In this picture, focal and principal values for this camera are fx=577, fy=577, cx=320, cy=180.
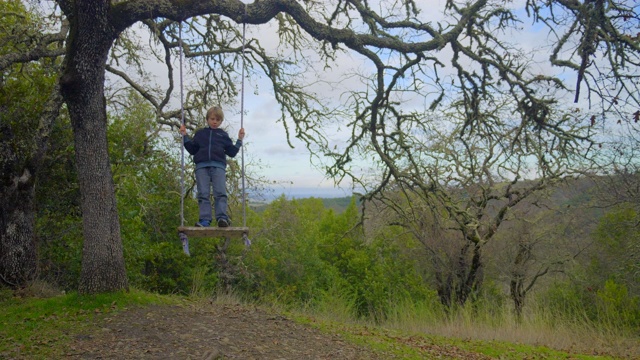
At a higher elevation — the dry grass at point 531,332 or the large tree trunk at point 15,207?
the large tree trunk at point 15,207

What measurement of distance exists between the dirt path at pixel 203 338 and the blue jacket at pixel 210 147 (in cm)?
198

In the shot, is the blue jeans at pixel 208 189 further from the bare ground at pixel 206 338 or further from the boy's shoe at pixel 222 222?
the bare ground at pixel 206 338

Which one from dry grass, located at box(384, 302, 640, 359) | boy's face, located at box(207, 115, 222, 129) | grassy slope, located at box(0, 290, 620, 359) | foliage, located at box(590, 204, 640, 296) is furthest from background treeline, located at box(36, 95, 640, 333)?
boy's face, located at box(207, 115, 222, 129)

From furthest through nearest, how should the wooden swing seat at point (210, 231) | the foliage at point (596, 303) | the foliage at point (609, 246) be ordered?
the foliage at point (609, 246) < the foliage at point (596, 303) < the wooden swing seat at point (210, 231)

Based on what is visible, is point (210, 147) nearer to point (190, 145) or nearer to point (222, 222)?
point (190, 145)

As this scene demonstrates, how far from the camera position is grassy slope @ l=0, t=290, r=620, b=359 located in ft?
20.5

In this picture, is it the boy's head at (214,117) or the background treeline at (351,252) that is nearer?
the boy's head at (214,117)

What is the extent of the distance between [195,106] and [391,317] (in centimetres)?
677

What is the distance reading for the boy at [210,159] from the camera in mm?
6668

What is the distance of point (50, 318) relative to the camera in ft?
22.8

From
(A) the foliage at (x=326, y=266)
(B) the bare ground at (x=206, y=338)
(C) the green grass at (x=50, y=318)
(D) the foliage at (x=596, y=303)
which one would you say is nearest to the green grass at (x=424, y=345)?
(B) the bare ground at (x=206, y=338)

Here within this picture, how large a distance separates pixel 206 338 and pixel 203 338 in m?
0.04

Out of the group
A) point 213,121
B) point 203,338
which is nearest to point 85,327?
point 203,338

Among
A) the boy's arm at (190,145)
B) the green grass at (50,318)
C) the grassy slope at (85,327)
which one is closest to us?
the green grass at (50,318)
